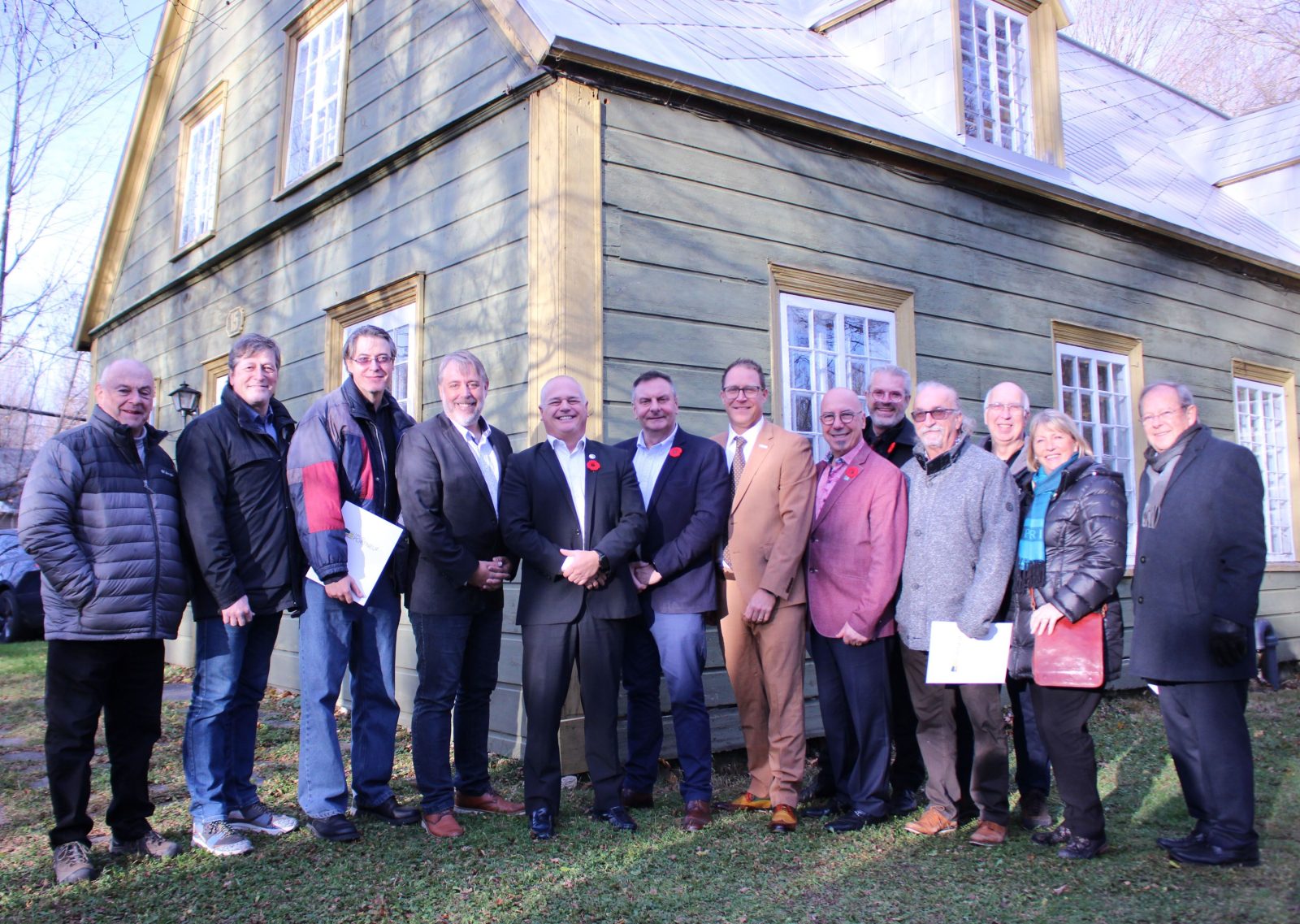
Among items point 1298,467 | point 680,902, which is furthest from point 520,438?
point 1298,467

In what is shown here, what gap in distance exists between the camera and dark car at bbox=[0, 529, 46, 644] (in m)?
13.8

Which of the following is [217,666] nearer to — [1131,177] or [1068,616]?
[1068,616]

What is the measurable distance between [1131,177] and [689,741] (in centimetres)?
817

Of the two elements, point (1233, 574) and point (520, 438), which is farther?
point (520, 438)

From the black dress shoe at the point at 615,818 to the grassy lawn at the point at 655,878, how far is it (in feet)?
0.21

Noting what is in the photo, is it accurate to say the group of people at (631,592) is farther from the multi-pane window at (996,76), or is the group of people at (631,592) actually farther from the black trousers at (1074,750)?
the multi-pane window at (996,76)

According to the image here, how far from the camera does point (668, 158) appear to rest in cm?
600

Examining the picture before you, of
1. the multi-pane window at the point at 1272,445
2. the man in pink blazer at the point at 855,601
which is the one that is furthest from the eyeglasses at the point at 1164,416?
the multi-pane window at the point at 1272,445

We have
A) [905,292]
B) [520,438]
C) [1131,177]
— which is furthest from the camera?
[1131,177]

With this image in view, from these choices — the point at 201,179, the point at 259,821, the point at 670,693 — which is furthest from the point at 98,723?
the point at 201,179

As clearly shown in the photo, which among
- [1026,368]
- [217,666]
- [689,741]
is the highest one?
[1026,368]

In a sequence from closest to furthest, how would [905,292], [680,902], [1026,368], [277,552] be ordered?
1. [680,902]
2. [277,552]
3. [905,292]
4. [1026,368]

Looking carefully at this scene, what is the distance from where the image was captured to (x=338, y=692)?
419cm

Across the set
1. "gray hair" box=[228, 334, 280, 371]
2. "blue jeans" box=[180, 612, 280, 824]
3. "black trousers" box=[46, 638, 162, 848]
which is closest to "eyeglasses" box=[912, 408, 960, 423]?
"gray hair" box=[228, 334, 280, 371]
